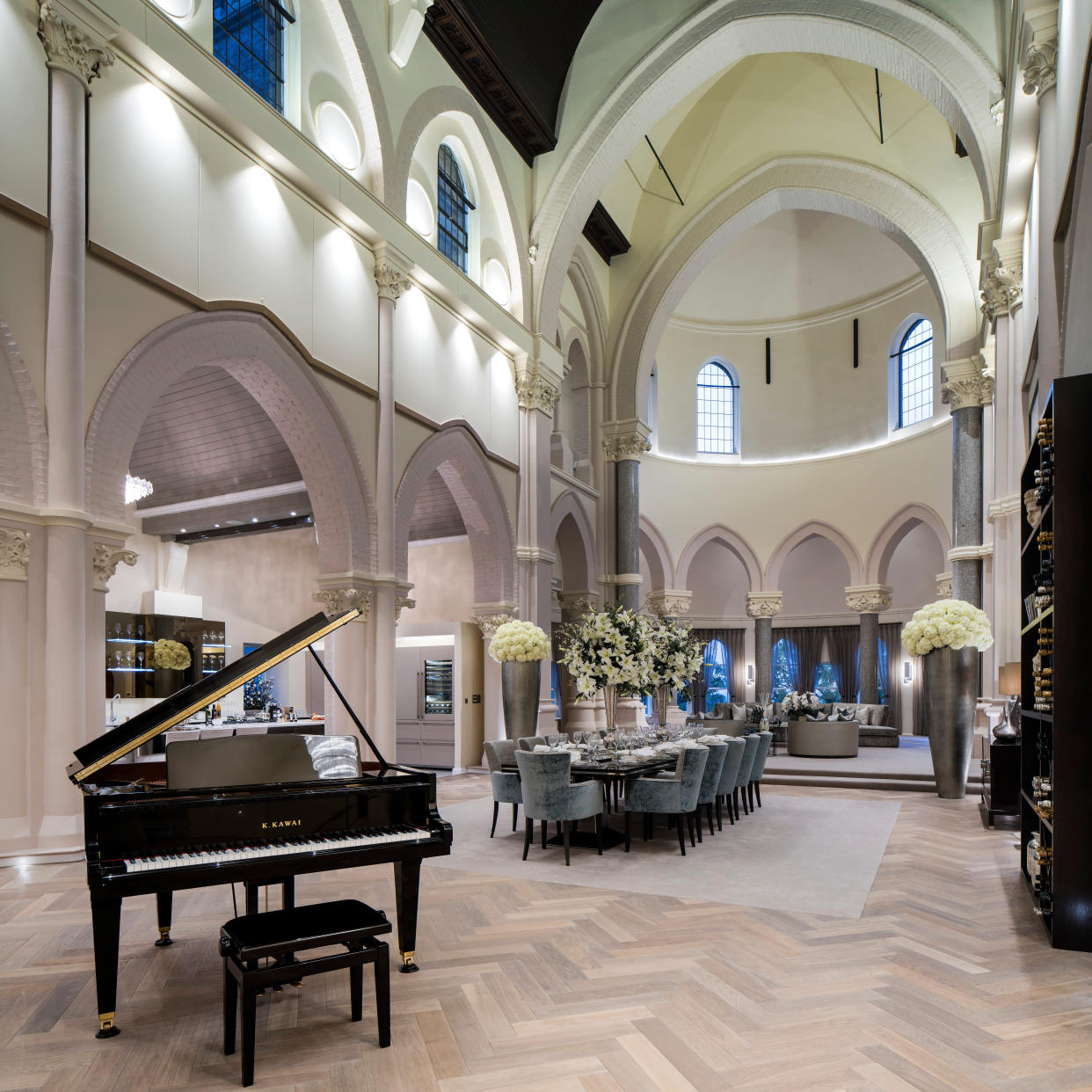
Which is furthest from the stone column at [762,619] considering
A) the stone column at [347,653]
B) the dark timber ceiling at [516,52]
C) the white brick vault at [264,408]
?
the white brick vault at [264,408]

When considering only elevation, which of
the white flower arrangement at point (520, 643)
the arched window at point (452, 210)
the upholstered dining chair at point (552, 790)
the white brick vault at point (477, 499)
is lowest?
the upholstered dining chair at point (552, 790)

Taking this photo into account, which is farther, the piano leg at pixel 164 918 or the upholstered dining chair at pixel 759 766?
the upholstered dining chair at pixel 759 766

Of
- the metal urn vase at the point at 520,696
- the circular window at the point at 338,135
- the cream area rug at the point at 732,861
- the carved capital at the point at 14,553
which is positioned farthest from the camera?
the metal urn vase at the point at 520,696

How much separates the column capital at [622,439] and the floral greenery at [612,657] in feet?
30.7

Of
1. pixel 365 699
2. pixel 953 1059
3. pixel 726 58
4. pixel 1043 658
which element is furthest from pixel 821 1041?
pixel 726 58

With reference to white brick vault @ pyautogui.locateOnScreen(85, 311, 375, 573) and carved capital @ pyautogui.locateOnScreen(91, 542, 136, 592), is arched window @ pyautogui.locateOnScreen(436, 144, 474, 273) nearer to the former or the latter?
white brick vault @ pyautogui.locateOnScreen(85, 311, 375, 573)

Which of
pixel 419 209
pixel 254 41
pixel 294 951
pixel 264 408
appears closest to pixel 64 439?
pixel 264 408

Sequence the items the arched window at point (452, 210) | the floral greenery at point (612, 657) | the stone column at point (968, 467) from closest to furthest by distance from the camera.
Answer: the floral greenery at point (612, 657) → the arched window at point (452, 210) → the stone column at point (968, 467)

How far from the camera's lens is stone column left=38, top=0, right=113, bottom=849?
6.00 metres

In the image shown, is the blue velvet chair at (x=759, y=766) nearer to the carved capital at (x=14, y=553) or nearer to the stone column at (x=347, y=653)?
the stone column at (x=347, y=653)

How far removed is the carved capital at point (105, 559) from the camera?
637 cm

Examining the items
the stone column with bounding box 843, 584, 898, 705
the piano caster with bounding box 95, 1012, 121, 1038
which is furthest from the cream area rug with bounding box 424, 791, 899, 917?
the stone column with bounding box 843, 584, 898, 705

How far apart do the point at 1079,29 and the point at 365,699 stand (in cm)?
810

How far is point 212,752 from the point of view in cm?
418
